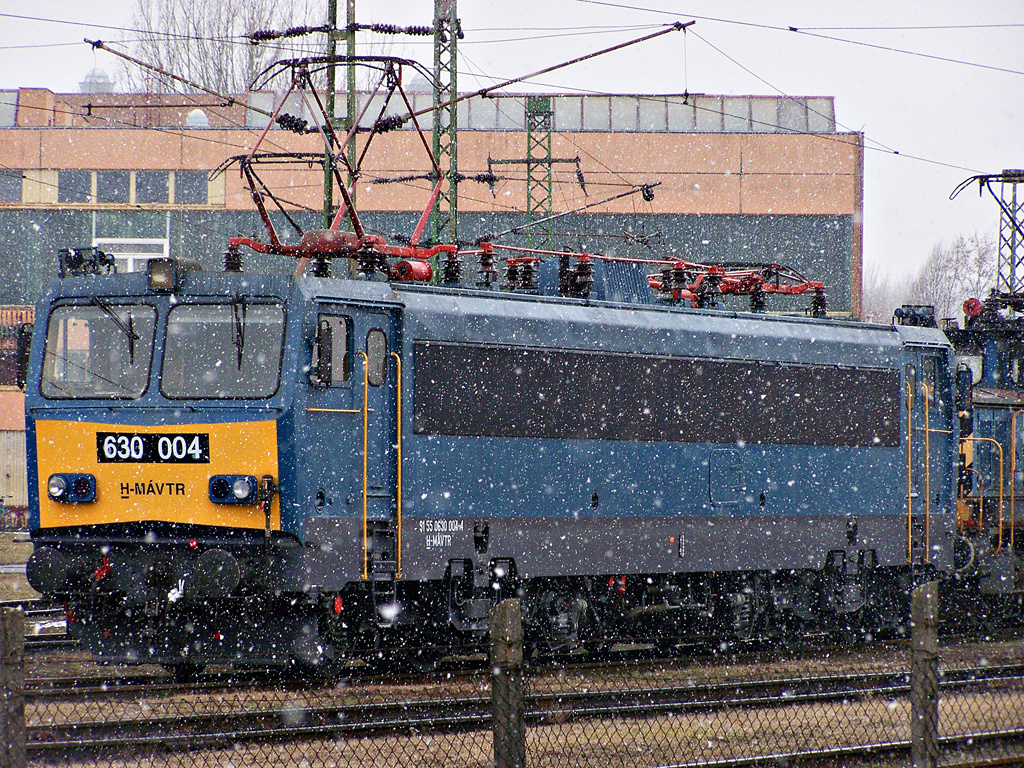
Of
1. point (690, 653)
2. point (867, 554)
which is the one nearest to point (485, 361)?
point (690, 653)

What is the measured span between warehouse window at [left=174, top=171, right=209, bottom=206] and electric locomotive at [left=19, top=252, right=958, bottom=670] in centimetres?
2990

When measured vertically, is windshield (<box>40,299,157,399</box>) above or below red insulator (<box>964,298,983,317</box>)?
below

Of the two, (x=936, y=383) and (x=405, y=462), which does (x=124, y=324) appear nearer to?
(x=405, y=462)

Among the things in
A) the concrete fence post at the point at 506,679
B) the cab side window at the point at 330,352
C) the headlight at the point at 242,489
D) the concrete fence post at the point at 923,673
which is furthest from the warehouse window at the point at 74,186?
the concrete fence post at the point at 506,679

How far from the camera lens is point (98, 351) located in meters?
11.9

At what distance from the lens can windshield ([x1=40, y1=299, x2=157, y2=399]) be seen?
11586mm

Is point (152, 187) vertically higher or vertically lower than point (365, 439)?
higher

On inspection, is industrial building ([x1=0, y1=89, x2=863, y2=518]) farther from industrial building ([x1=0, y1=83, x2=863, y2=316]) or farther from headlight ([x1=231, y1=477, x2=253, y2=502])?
headlight ([x1=231, y1=477, x2=253, y2=502])

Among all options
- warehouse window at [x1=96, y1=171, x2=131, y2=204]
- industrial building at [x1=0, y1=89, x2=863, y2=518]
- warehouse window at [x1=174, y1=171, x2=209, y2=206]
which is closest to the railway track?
industrial building at [x1=0, y1=89, x2=863, y2=518]

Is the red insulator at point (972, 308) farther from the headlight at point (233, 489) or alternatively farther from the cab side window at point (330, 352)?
the headlight at point (233, 489)

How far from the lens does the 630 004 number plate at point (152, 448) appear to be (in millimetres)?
11172

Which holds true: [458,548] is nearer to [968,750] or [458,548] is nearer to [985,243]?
[968,750]

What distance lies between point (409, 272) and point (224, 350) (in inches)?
96.1

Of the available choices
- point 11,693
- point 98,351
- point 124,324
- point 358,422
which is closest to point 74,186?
point 98,351
